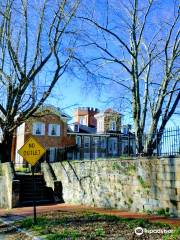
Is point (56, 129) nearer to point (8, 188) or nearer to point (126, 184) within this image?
point (8, 188)

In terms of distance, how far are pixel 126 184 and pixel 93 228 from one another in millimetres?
5668

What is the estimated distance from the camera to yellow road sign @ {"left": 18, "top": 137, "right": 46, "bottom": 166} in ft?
42.3

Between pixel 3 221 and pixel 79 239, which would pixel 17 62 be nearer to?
pixel 3 221

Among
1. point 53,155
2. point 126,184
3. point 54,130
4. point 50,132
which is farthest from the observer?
point 54,130

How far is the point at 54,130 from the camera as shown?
177ft

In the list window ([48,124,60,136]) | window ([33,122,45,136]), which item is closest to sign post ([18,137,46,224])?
window ([33,122,45,136])

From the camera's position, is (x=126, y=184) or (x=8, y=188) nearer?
(x=126, y=184)

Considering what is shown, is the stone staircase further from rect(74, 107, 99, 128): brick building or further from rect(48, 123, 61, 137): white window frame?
rect(74, 107, 99, 128): brick building

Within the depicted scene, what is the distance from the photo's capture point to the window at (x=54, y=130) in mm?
53719

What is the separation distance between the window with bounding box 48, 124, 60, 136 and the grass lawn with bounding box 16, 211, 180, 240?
40902 mm

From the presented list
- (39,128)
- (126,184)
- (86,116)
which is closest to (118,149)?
(126,184)

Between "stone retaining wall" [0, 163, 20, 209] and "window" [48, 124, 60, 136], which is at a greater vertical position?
"window" [48, 124, 60, 136]

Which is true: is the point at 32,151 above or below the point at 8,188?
above

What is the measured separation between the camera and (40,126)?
2103 inches
